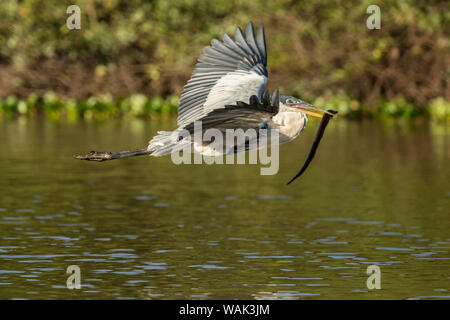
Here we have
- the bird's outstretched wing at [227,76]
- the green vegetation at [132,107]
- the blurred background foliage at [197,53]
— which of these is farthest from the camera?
the blurred background foliage at [197,53]

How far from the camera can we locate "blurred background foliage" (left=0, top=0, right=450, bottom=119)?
38.3 meters

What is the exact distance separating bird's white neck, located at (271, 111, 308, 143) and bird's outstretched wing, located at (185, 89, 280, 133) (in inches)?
6.0

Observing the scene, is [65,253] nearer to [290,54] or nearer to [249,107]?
[249,107]

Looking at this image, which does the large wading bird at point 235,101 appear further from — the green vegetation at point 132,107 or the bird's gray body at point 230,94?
the green vegetation at point 132,107

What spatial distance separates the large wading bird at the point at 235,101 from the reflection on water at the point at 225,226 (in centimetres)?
132

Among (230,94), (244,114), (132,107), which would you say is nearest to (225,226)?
(230,94)

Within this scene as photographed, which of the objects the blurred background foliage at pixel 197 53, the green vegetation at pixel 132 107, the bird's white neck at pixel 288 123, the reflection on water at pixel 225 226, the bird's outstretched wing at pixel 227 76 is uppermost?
the blurred background foliage at pixel 197 53

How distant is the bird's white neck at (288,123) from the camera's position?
10500 mm

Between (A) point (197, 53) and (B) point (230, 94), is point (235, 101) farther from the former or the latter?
(A) point (197, 53)

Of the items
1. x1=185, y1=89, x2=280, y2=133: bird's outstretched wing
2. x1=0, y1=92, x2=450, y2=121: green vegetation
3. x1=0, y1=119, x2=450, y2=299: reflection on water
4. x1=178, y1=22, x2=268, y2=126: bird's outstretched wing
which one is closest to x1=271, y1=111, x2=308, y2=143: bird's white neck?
x1=185, y1=89, x2=280, y2=133: bird's outstretched wing

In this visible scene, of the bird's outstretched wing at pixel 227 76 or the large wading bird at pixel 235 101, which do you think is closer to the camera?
the large wading bird at pixel 235 101

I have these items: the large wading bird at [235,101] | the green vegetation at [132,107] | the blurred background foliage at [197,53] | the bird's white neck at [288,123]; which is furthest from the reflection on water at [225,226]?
the blurred background foliage at [197,53]

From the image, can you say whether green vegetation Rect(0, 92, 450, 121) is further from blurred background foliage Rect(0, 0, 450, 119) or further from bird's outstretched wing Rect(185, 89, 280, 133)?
bird's outstretched wing Rect(185, 89, 280, 133)

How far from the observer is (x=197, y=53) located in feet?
136
